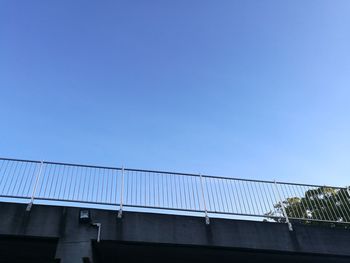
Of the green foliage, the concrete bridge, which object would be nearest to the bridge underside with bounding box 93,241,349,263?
the concrete bridge

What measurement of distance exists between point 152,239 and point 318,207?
5500 mm

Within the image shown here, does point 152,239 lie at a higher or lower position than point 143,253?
higher

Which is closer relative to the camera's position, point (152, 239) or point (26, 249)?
point (152, 239)

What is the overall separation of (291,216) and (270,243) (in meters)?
1.28

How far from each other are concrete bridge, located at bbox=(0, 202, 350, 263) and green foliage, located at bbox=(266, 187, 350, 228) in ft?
1.27

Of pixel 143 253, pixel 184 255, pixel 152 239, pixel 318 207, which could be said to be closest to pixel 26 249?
pixel 143 253

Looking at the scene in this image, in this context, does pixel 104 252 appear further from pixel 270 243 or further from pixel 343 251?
pixel 343 251

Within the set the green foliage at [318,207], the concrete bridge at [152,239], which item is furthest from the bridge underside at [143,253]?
the green foliage at [318,207]

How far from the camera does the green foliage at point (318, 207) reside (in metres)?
10.4

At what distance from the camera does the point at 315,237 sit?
395 inches

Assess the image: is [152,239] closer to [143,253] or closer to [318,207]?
[143,253]

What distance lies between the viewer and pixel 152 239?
9.18 m

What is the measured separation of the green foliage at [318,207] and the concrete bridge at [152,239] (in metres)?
0.39

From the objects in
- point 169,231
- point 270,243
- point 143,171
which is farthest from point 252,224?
point 143,171
